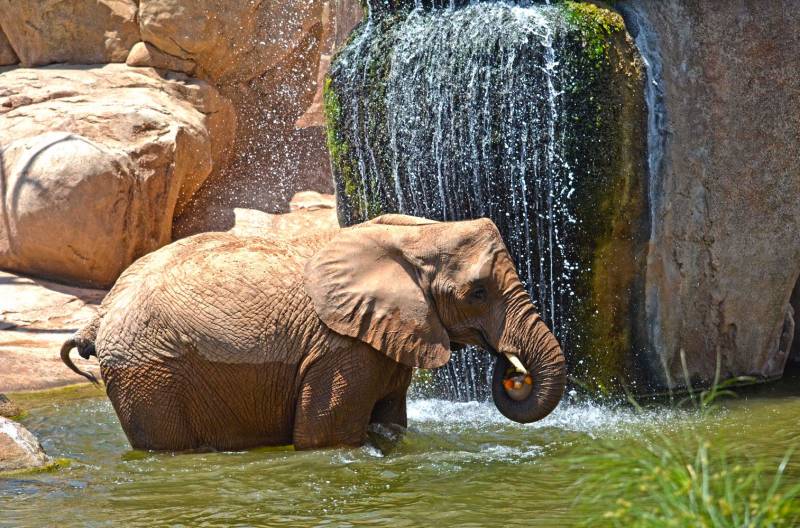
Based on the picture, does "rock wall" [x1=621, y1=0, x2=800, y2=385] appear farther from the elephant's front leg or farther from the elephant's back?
the elephant's back

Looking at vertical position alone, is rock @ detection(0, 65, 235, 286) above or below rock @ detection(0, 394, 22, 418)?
above

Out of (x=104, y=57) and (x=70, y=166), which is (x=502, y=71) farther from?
(x=104, y=57)

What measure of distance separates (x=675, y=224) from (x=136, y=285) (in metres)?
4.03

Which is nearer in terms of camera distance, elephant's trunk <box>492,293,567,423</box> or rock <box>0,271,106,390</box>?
elephant's trunk <box>492,293,567,423</box>

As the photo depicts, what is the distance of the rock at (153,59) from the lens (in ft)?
47.1

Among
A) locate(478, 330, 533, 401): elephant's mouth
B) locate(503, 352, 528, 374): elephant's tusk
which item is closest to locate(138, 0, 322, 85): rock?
locate(478, 330, 533, 401): elephant's mouth

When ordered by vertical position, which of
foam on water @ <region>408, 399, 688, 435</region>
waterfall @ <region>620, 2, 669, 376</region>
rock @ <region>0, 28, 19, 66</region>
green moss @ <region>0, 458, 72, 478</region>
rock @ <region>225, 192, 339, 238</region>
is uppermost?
rock @ <region>0, 28, 19, 66</region>

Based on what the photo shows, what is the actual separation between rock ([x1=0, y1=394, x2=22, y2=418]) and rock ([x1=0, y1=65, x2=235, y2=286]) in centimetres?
365

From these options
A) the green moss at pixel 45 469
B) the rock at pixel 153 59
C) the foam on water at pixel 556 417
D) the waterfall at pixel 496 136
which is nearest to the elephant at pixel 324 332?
the green moss at pixel 45 469

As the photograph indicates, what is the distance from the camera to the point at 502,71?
922 centimetres

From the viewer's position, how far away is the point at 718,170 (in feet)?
30.5

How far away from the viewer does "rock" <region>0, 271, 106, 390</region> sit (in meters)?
10.1

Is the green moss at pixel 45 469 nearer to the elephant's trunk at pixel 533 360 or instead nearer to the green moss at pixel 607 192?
the elephant's trunk at pixel 533 360

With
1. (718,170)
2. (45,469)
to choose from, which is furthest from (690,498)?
(718,170)
